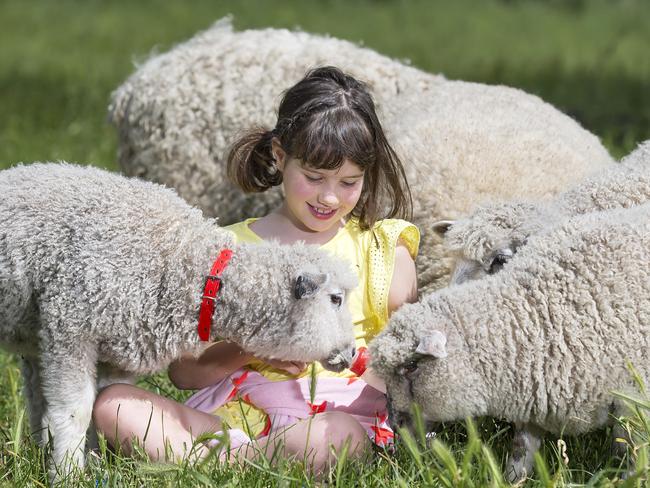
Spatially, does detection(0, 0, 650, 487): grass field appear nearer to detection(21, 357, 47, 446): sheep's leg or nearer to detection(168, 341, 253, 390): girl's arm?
detection(21, 357, 47, 446): sheep's leg

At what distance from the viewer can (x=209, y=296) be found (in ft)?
10.9

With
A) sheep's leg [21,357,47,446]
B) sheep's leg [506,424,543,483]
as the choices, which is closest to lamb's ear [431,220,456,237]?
sheep's leg [506,424,543,483]

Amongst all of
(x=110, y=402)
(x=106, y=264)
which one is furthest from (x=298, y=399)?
(x=106, y=264)

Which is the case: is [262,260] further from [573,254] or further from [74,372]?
[573,254]

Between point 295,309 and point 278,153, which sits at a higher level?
point 278,153

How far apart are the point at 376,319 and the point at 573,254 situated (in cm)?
96

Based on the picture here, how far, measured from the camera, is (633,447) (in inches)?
123

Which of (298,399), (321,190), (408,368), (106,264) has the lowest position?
(298,399)

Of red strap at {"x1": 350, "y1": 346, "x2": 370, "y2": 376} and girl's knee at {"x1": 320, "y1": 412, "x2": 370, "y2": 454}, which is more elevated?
red strap at {"x1": 350, "y1": 346, "x2": 370, "y2": 376}

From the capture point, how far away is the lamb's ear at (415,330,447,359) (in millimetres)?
3100

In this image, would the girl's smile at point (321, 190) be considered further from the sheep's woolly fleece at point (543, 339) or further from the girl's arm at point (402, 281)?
the sheep's woolly fleece at point (543, 339)

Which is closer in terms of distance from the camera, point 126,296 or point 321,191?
point 126,296

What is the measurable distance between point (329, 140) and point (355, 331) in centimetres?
72

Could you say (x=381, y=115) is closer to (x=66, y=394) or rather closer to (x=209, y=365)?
(x=209, y=365)
